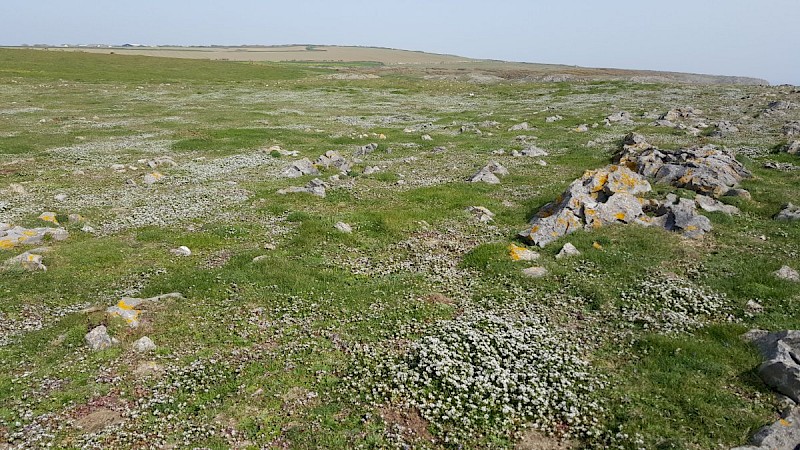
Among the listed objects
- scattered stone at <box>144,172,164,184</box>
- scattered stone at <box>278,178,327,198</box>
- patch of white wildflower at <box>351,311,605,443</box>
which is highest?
scattered stone at <box>278,178,327,198</box>

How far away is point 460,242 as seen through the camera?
22.3 metres

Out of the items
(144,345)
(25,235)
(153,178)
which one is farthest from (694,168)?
(25,235)

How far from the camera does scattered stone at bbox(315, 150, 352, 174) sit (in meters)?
36.7

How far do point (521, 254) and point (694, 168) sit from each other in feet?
50.3

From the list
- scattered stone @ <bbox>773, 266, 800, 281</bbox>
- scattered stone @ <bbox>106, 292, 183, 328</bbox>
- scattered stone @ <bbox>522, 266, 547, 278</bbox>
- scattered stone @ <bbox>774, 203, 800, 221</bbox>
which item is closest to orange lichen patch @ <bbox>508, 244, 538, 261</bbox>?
scattered stone @ <bbox>522, 266, 547, 278</bbox>

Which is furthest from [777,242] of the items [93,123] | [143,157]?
[93,123]

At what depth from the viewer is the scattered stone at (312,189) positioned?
2991 centimetres

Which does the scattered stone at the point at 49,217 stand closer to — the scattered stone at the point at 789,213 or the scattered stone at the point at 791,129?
the scattered stone at the point at 789,213

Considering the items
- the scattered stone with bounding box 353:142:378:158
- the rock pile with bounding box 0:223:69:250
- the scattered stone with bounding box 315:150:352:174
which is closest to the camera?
the rock pile with bounding box 0:223:69:250

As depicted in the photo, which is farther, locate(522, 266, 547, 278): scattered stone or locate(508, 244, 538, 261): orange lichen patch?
locate(508, 244, 538, 261): orange lichen patch

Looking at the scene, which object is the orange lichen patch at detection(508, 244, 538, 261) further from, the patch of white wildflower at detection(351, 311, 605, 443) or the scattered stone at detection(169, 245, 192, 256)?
the scattered stone at detection(169, 245, 192, 256)

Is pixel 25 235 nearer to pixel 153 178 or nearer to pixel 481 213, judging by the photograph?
pixel 153 178

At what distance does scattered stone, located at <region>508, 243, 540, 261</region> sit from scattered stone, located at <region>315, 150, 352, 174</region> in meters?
18.9

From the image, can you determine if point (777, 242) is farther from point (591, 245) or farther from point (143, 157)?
point (143, 157)
